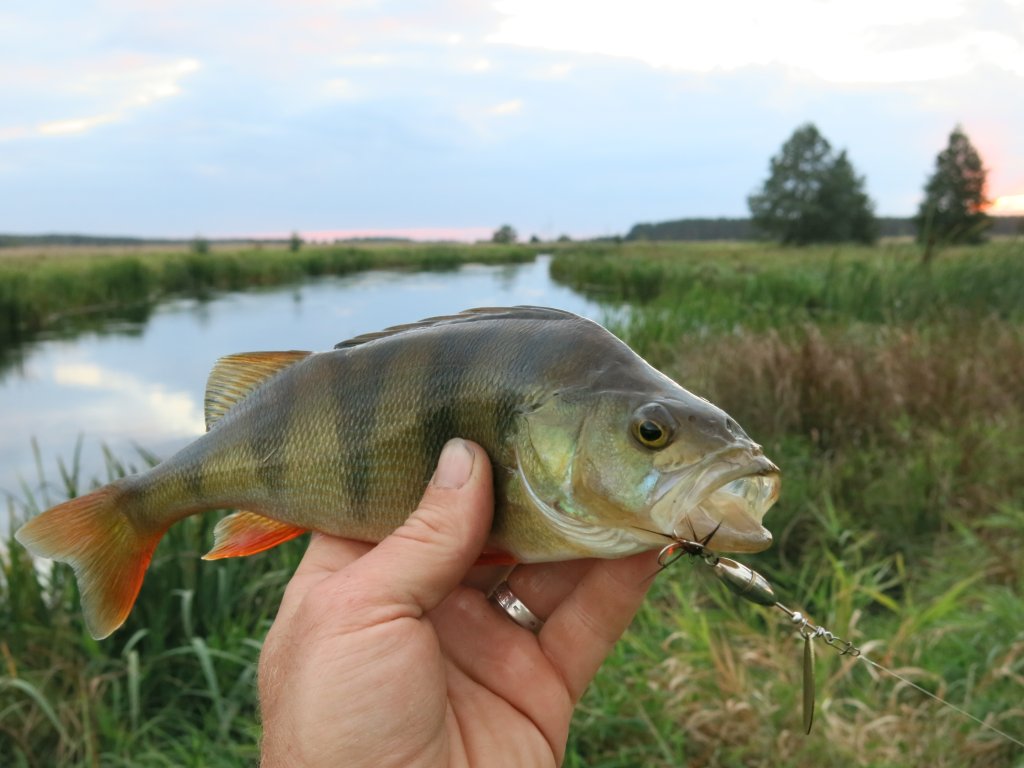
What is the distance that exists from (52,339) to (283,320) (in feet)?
22.3

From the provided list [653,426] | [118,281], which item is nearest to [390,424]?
[653,426]

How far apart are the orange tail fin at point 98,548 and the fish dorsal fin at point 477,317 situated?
33.2 inches

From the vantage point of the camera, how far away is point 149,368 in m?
19.2

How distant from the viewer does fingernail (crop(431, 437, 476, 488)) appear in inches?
71.2

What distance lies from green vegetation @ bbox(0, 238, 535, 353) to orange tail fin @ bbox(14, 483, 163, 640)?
75.1ft

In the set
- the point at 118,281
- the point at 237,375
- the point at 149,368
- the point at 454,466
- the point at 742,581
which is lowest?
the point at 149,368

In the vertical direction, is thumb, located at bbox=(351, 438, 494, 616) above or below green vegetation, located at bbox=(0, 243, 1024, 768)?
above

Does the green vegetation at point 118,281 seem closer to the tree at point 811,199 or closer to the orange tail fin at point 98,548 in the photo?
the orange tail fin at point 98,548

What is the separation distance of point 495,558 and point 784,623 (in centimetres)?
307

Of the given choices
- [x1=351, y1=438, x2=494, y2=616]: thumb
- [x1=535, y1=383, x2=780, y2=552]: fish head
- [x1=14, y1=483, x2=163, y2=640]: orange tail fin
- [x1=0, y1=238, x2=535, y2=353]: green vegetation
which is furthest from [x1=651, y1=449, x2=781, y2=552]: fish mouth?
[x1=0, y1=238, x2=535, y2=353]: green vegetation

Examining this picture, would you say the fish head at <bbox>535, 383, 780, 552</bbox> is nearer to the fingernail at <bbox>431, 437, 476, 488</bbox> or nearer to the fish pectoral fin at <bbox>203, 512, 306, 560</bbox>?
the fingernail at <bbox>431, 437, 476, 488</bbox>

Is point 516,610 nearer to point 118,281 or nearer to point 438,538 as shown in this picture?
point 438,538

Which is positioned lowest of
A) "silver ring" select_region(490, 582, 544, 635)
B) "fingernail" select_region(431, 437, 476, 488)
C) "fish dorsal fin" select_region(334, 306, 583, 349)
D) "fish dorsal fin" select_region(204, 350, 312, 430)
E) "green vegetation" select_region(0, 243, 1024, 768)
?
"green vegetation" select_region(0, 243, 1024, 768)

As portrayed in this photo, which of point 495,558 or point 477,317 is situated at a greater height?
point 477,317
